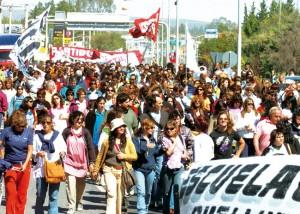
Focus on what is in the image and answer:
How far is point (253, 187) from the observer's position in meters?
7.42

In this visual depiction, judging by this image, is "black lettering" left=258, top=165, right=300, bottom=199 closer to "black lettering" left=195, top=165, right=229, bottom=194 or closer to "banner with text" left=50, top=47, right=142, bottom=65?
"black lettering" left=195, top=165, right=229, bottom=194

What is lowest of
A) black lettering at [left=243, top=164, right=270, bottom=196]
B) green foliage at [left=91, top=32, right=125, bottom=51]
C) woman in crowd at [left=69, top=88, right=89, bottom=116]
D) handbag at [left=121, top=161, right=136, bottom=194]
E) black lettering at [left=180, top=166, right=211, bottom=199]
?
green foliage at [left=91, top=32, right=125, bottom=51]

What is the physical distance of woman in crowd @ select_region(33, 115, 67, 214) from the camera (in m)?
13.8

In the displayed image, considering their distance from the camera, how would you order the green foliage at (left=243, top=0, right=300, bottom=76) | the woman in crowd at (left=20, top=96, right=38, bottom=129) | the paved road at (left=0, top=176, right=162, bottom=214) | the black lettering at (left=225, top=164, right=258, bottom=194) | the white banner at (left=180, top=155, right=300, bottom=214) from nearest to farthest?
1. the white banner at (left=180, top=155, right=300, bottom=214)
2. the black lettering at (left=225, top=164, right=258, bottom=194)
3. the paved road at (left=0, top=176, right=162, bottom=214)
4. the woman in crowd at (left=20, top=96, right=38, bottom=129)
5. the green foliage at (left=243, top=0, right=300, bottom=76)

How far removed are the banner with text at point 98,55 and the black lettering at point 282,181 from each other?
4444 cm

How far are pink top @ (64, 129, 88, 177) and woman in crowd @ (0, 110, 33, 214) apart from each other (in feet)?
2.92

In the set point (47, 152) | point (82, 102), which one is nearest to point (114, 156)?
point (47, 152)

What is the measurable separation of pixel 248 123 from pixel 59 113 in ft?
10.9

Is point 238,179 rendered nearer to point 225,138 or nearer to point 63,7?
point 225,138

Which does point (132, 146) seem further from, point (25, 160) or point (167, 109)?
point (167, 109)

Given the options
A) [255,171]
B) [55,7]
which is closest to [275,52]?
[255,171]

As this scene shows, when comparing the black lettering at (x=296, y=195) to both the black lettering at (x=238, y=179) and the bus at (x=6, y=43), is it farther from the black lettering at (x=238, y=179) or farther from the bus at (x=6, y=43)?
the bus at (x=6, y=43)

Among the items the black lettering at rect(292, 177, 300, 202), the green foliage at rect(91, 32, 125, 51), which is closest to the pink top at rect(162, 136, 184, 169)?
the black lettering at rect(292, 177, 300, 202)

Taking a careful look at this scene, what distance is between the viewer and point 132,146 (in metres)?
13.6
